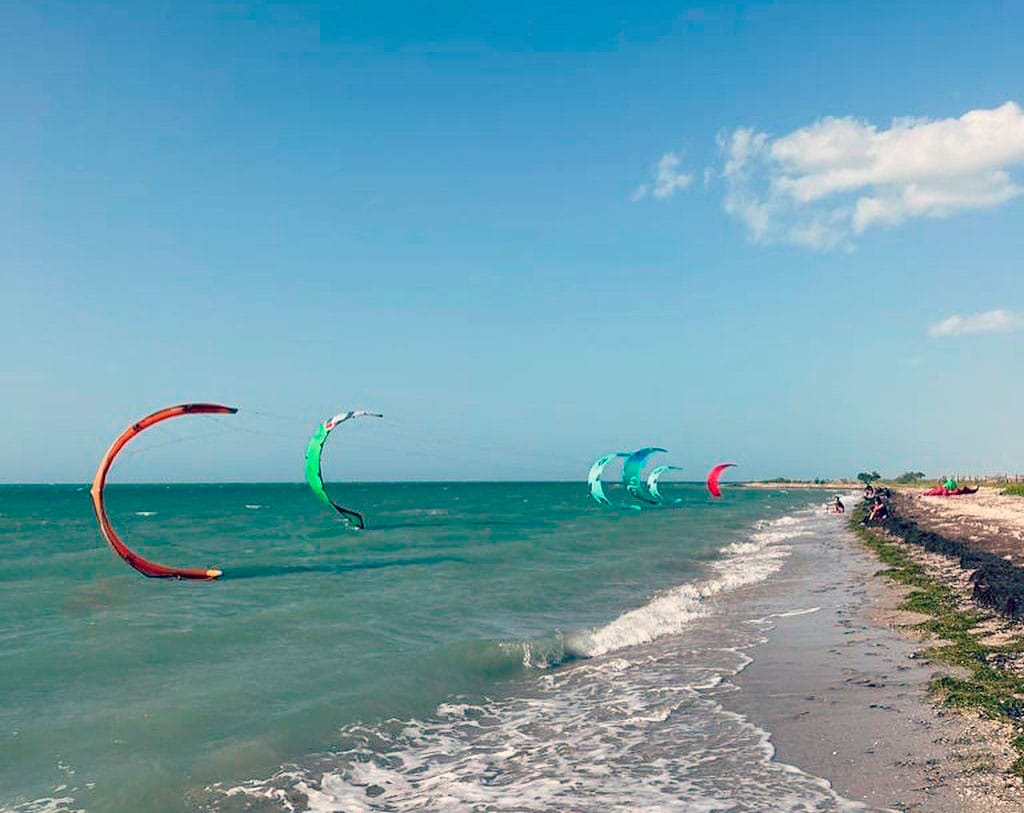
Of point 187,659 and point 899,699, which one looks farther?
point 187,659

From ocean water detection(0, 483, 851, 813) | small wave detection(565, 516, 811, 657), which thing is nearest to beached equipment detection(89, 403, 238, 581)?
ocean water detection(0, 483, 851, 813)

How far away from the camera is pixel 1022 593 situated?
1730 centimetres

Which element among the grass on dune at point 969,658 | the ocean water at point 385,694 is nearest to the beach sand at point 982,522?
the grass on dune at point 969,658

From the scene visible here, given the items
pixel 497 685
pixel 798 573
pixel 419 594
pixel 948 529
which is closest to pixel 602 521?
pixel 948 529

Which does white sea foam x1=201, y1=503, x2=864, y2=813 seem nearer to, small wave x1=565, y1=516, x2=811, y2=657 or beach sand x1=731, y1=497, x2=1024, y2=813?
beach sand x1=731, y1=497, x2=1024, y2=813

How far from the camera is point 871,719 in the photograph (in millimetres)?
10117

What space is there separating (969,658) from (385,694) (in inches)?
390

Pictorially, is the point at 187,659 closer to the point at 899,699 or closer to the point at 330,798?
the point at 330,798

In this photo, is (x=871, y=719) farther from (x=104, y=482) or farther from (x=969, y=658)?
(x=104, y=482)

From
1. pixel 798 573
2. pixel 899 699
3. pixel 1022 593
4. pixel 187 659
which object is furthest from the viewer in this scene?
pixel 798 573

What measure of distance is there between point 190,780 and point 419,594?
558 inches

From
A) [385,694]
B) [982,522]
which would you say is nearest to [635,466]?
[982,522]

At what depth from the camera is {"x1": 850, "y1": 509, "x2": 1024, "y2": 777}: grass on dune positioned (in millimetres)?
10000

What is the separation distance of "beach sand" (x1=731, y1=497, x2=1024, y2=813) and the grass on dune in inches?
10.3
